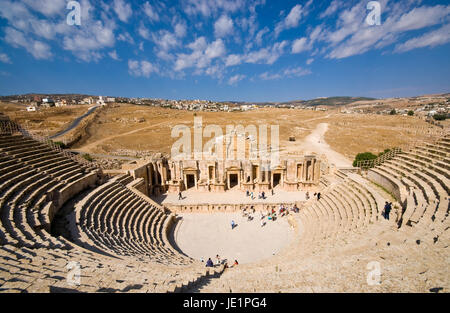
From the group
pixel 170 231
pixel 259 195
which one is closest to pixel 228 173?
pixel 259 195

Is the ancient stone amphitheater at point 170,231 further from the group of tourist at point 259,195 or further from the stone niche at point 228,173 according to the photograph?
the group of tourist at point 259,195

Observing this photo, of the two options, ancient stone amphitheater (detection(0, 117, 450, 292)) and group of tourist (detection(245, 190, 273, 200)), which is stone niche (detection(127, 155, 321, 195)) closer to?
group of tourist (detection(245, 190, 273, 200))

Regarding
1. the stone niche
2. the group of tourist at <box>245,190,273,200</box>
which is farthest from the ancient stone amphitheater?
the group of tourist at <box>245,190,273,200</box>

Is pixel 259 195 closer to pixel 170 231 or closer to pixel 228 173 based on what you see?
pixel 228 173

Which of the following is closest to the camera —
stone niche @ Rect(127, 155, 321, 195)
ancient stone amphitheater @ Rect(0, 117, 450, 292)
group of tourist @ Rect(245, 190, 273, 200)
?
ancient stone amphitheater @ Rect(0, 117, 450, 292)

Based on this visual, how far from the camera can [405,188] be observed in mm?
13484

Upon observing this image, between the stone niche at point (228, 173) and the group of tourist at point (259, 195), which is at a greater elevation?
the stone niche at point (228, 173)

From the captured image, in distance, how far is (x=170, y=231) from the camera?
54.8ft

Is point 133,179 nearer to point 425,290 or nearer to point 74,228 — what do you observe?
point 74,228

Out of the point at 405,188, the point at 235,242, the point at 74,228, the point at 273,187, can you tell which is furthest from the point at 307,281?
the point at 273,187

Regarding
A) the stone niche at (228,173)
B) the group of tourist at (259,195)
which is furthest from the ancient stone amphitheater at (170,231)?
the group of tourist at (259,195)

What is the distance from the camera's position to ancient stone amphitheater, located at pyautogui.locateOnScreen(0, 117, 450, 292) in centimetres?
686

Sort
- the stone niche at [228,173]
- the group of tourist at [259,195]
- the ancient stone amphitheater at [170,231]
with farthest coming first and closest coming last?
the stone niche at [228,173]
the group of tourist at [259,195]
the ancient stone amphitheater at [170,231]

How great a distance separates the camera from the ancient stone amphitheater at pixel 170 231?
6859mm
